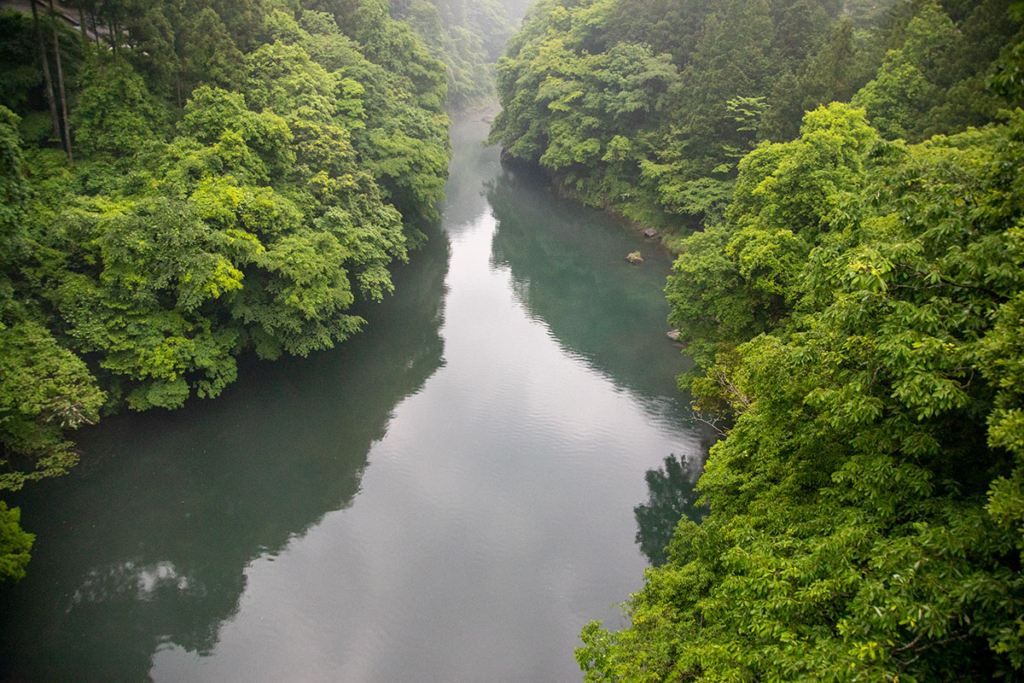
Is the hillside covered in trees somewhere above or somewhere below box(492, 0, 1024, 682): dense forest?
above

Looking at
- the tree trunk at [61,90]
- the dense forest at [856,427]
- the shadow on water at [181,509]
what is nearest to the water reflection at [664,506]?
the dense forest at [856,427]

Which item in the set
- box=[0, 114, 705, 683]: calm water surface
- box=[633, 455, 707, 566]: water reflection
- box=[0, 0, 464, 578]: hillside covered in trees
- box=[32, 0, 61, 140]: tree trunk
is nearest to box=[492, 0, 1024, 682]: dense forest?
box=[633, 455, 707, 566]: water reflection

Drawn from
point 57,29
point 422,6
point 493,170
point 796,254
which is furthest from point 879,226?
point 422,6

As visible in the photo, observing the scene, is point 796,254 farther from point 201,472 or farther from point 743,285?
point 201,472

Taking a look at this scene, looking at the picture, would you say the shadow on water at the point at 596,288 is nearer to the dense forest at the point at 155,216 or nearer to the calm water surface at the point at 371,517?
the calm water surface at the point at 371,517

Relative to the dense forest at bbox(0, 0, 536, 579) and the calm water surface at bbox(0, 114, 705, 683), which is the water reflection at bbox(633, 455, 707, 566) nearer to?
the calm water surface at bbox(0, 114, 705, 683)

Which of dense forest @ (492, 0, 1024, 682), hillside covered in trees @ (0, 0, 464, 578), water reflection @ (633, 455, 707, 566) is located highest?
hillside covered in trees @ (0, 0, 464, 578)
